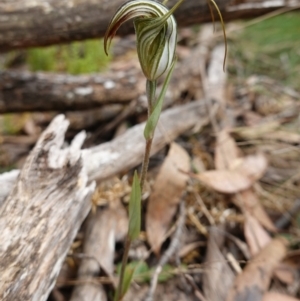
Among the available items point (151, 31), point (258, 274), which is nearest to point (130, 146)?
point (258, 274)

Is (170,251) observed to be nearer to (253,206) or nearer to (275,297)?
(275,297)

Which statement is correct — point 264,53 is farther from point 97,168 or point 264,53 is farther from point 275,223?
point 97,168

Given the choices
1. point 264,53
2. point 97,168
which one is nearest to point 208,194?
point 97,168

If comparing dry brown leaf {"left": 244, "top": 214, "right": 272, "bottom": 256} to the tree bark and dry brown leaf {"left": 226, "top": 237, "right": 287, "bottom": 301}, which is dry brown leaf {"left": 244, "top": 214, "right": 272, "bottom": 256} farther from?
the tree bark

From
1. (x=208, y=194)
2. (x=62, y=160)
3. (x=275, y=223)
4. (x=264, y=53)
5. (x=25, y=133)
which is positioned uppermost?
(x=62, y=160)

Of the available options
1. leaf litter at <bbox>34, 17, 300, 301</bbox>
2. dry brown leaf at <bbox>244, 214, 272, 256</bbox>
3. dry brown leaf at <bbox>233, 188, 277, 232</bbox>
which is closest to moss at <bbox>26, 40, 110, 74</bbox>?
leaf litter at <bbox>34, 17, 300, 301</bbox>

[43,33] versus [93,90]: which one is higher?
[43,33]
